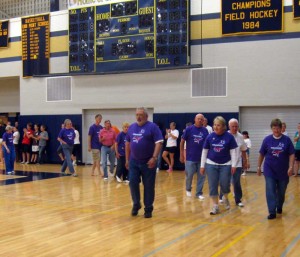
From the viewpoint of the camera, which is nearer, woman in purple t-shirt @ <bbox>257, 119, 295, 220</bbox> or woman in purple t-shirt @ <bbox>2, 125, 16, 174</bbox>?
woman in purple t-shirt @ <bbox>257, 119, 295, 220</bbox>

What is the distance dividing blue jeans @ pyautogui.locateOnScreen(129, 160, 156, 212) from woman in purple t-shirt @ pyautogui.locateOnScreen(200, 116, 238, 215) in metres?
1.02

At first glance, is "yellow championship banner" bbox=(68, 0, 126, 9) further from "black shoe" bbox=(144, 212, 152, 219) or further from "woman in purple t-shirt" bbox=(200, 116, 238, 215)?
"black shoe" bbox=(144, 212, 152, 219)

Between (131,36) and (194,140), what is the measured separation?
8.67 metres

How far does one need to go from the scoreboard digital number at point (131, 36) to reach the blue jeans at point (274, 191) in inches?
370

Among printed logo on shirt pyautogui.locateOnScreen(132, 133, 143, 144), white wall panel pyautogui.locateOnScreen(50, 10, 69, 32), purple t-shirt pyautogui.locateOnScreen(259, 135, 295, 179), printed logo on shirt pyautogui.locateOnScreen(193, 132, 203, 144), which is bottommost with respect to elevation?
purple t-shirt pyautogui.locateOnScreen(259, 135, 295, 179)

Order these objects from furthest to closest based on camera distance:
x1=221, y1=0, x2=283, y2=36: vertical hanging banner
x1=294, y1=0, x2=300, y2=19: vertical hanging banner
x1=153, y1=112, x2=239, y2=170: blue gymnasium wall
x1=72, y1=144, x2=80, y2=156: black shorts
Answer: x1=72, y1=144, x2=80, y2=156: black shorts, x1=153, y1=112, x2=239, y2=170: blue gymnasium wall, x1=221, y1=0, x2=283, y2=36: vertical hanging banner, x1=294, y1=0, x2=300, y2=19: vertical hanging banner

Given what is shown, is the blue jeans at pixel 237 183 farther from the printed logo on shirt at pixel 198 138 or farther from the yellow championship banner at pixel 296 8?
the yellow championship banner at pixel 296 8

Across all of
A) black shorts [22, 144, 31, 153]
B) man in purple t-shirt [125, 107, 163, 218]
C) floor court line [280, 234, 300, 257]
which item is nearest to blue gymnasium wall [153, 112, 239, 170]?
black shorts [22, 144, 31, 153]

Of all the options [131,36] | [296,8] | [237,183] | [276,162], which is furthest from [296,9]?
[276,162]

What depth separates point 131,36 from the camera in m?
17.2

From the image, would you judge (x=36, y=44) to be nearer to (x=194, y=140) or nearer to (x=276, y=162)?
(x=194, y=140)

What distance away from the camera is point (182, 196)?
33.6ft

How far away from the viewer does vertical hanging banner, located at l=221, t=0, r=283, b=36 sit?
15383 mm

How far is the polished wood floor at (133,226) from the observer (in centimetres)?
572
